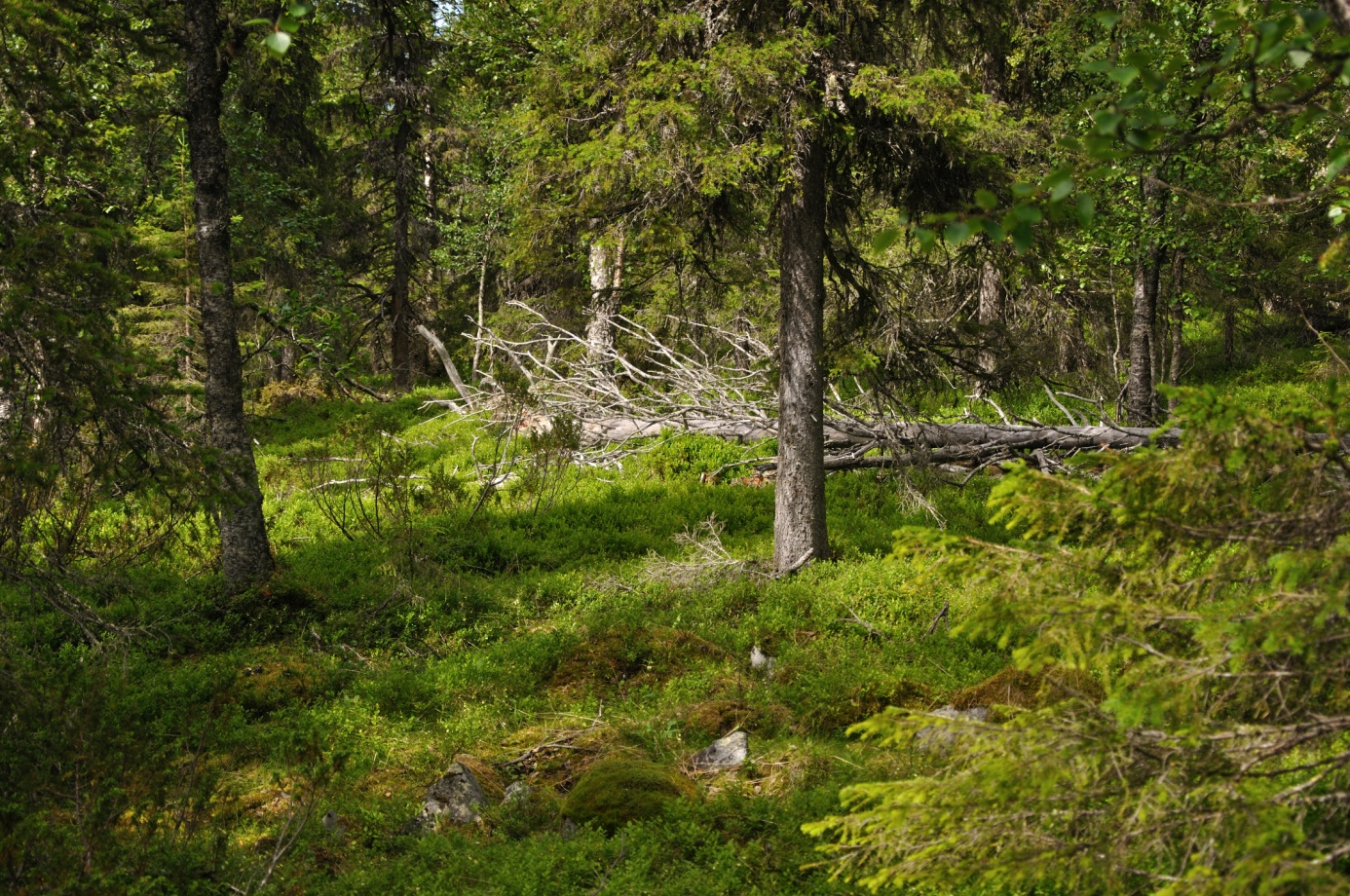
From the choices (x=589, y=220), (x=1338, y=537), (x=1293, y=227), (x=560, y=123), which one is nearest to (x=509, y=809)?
(x=1338, y=537)

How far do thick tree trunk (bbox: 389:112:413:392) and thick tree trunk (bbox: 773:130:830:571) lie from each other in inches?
554

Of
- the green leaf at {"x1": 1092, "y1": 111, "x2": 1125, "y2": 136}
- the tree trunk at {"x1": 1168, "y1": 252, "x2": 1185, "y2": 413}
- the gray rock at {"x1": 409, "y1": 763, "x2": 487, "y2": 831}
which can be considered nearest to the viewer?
the green leaf at {"x1": 1092, "y1": 111, "x2": 1125, "y2": 136}

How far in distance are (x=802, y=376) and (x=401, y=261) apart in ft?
48.9

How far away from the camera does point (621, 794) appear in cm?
579

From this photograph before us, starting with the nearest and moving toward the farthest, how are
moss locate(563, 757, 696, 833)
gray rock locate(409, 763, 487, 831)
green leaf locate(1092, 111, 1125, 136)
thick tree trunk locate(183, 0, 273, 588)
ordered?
1. green leaf locate(1092, 111, 1125, 136)
2. moss locate(563, 757, 696, 833)
3. gray rock locate(409, 763, 487, 831)
4. thick tree trunk locate(183, 0, 273, 588)

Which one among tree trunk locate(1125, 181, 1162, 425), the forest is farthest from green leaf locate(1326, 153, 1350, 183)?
tree trunk locate(1125, 181, 1162, 425)

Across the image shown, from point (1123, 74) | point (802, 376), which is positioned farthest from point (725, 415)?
point (1123, 74)

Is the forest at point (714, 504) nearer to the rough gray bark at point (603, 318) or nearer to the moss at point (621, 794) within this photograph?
the moss at point (621, 794)

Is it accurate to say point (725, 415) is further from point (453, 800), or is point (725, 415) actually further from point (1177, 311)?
point (1177, 311)

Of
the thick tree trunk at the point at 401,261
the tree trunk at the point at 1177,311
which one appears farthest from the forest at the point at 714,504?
the thick tree trunk at the point at 401,261

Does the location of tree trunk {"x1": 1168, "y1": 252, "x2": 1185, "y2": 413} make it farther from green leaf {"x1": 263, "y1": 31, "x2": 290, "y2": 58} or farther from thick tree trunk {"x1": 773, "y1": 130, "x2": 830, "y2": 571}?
green leaf {"x1": 263, "y1": 31, "x2": 290, "y2": 58}

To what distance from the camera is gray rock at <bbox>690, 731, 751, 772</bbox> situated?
655cm

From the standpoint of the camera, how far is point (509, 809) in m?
5.99

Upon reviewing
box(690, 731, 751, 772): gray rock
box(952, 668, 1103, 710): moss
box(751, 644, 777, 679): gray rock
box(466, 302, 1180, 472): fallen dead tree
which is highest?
box(466, 302, 1180, 472): fallen dead tree
